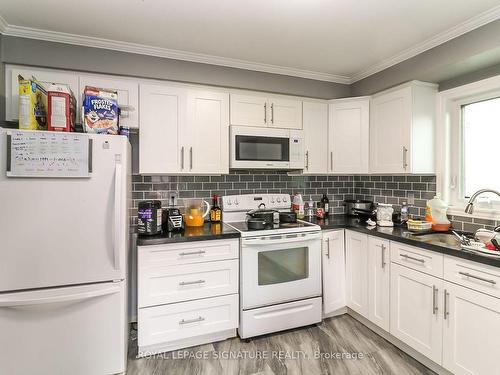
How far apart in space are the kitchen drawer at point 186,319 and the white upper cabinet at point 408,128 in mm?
1911

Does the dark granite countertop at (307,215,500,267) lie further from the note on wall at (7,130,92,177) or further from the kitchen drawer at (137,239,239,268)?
the note on wall at (7,130,92,177)

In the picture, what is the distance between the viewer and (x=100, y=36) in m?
2.12

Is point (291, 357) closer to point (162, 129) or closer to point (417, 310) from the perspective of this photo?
point (417, 310)

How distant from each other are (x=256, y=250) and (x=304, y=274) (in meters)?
0.54

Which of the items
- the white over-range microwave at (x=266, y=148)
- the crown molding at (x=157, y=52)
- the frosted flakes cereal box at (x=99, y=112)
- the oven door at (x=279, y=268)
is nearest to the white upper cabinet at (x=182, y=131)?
the white over-range microwave at (x=266, y=148)

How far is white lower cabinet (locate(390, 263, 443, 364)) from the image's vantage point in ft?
6.01

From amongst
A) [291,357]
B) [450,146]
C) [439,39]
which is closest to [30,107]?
[291,357]

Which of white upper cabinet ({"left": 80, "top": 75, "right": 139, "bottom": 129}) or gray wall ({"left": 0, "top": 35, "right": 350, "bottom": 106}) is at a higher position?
gray wall ({"left": 0, "top": 35, "right": 350, "bottom": 106})

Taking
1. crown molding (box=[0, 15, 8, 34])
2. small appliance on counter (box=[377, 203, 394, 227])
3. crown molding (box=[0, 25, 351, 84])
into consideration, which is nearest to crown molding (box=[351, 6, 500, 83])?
crown molding (box=[0, 25, 351, 84])

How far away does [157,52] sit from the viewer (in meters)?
2.33

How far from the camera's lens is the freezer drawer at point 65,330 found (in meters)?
1.59

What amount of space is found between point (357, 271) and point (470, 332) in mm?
961

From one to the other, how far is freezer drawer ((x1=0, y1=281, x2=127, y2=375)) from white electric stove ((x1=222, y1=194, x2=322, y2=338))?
0.94 metres

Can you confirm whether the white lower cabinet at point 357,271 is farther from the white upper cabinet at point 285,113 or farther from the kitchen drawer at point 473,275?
the white upper cabinet at point 285,113
